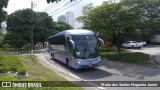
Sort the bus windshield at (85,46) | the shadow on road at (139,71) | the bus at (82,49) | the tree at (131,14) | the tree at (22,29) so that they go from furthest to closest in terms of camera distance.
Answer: the tree at (22,29)
the tree at (131,14)
the bus windshield at (85,46)
the bus at (82,49)
the shadow on road at (139,71)

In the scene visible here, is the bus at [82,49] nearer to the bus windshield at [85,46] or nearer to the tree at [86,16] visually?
the bus windshield at [85,46]

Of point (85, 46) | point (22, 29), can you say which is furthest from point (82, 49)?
point (22, 29)

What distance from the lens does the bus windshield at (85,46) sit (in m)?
18.9

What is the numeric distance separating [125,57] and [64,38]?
8269 mm

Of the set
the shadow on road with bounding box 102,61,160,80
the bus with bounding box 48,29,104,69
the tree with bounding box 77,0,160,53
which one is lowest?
the shadow on road with bounding box 102,61,160,80

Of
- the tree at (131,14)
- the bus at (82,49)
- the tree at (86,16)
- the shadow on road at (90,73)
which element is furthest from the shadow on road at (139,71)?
the tree at (86,16)

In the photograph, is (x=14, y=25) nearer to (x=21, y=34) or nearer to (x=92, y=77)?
(x=21, y=34)

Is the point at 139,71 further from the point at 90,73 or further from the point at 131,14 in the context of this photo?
the point at 131,14

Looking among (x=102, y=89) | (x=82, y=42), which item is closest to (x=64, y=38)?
(x=82, y=42)

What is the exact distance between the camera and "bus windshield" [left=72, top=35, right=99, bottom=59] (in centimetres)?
1892

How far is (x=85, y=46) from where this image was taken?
19.0 meters

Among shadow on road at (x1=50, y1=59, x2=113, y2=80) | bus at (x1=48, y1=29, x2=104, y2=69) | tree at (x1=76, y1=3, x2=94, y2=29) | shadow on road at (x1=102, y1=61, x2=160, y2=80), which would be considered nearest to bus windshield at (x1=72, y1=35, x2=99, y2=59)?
bus at (x1=48, y1=29, x2=104, y2=69)

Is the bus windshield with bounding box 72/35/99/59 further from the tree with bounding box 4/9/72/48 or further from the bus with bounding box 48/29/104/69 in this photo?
the tree with bounding box 4/9/72/48

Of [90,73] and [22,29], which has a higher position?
[22,29]
